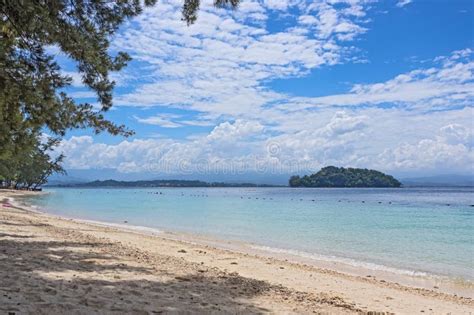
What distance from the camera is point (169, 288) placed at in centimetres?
809

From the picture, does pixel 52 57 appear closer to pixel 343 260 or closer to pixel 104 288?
pixel 104 288

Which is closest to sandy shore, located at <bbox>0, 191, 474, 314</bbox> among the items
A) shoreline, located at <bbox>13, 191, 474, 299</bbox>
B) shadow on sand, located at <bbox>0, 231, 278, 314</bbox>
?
shadow on sand, located at <bbox>0, 231, 278, 314</bbox>

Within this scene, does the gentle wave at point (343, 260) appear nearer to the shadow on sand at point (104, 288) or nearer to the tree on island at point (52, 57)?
the shadow on sand at point (104, 288)

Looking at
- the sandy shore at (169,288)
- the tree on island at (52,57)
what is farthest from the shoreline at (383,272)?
the tree on island at (52,57)

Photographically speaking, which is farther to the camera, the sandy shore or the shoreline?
the shoreline

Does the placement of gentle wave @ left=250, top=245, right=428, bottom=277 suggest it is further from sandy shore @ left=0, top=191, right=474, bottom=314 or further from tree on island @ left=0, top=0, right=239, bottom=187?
tree on island @ left=0, top=0, right=239, bottom=187

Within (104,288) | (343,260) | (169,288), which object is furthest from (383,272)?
(104,288)

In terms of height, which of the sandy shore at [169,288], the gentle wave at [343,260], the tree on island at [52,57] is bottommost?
the gentle wave at [343,260]

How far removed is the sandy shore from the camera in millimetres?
6547

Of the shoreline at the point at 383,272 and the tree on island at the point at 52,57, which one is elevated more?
the tree on island at the point at 52,57

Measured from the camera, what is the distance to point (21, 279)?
760 cm

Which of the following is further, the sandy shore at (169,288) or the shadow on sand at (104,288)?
the sandy shore at (169,288)

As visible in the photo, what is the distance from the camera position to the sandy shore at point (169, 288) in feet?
21.5

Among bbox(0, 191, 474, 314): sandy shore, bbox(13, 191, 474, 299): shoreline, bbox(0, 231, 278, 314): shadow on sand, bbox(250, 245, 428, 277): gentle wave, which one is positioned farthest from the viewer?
bbox(250, 245, 428, 277): gentle wave
